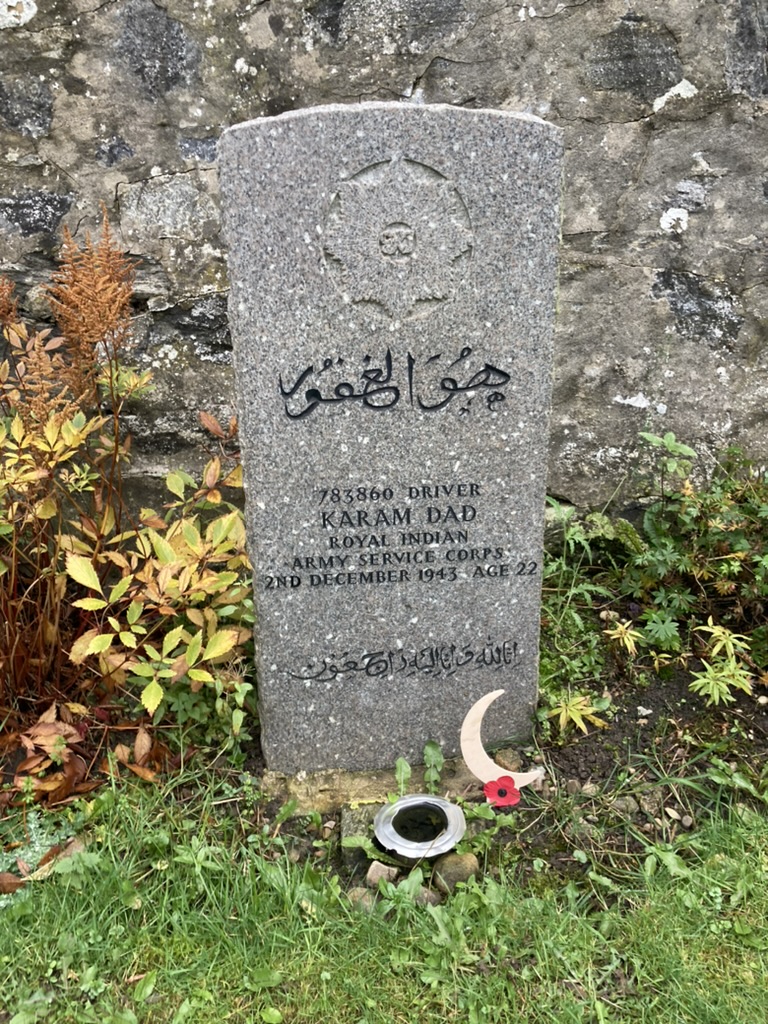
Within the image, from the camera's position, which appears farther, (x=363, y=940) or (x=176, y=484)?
(x=176, y=484)

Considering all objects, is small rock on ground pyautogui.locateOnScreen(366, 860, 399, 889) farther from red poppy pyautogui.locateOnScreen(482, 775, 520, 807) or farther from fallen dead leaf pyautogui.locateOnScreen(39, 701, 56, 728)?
fallen dead leaf pyautogui.locateOnScreen(39, 701, 56, 728)

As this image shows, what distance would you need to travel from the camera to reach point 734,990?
1.78m

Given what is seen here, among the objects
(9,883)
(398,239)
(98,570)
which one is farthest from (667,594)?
(9,883)

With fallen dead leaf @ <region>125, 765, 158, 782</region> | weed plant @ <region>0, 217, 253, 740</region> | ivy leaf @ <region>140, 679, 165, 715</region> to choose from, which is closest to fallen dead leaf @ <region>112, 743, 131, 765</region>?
fallen dead leaf @ <region>125, 765, 158, 782</region>

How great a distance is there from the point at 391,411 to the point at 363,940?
1.22 m

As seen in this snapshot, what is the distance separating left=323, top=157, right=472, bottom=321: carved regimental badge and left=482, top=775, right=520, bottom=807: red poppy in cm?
118

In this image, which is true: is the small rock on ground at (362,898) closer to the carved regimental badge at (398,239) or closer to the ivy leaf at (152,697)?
the ivy leaf at (152,697)

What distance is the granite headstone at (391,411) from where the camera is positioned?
184 cm

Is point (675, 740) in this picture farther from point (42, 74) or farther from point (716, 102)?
point (42, 74)

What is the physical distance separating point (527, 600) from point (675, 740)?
63 cm

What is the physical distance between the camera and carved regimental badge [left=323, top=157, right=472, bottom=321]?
1847mm

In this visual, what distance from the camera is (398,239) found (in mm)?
1890

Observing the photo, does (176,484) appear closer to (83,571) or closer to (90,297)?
(83,571)

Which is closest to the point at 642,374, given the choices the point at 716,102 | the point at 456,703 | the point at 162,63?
the point at 716,102
